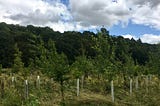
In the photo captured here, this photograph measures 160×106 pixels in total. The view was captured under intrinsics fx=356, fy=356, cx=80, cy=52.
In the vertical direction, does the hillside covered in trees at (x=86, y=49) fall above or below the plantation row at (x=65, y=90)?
above

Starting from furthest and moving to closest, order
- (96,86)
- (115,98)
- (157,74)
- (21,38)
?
1. (21,38)
2. (157,74)
3. (96,86)
4. (115,98)

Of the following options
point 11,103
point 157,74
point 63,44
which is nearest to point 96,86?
point 157,74

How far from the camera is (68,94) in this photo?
87.6 ft

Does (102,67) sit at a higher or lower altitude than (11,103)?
higher

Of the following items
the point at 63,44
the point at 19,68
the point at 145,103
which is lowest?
the point at 145,103

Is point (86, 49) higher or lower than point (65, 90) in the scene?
higher

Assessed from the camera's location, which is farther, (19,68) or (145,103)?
(19,68)

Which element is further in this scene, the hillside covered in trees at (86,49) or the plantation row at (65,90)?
the hillside covered in trees at (86,49)

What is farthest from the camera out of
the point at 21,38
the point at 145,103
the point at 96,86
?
the point at 21,38

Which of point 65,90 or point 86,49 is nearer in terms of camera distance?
point 65,90

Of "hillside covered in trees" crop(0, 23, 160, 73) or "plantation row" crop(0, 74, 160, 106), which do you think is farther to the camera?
"hillside covered in trees" crop(0, 23, 160, 73)

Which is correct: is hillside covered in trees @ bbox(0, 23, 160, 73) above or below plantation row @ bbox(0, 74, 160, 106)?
above

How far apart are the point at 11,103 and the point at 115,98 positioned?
1032 centimetres

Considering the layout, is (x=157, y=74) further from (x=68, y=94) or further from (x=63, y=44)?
(x=63, y=44)
